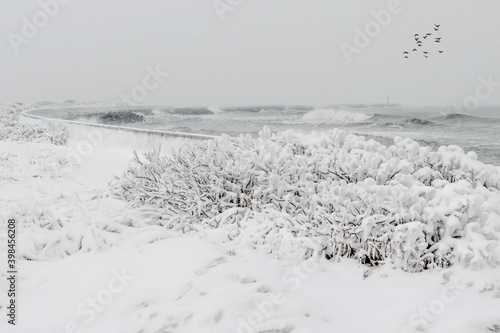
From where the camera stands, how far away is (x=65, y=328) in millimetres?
3402

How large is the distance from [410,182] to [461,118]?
30.7 meters

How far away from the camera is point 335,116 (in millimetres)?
48156

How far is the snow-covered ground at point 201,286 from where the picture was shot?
290cm

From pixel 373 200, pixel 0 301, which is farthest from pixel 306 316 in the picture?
pixel 0 301

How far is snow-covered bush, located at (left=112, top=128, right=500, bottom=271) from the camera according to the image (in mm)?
3787

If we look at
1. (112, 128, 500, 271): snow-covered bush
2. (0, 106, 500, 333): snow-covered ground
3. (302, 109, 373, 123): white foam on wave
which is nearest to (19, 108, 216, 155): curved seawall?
(112, 128, 500, 271): snow-covered bush

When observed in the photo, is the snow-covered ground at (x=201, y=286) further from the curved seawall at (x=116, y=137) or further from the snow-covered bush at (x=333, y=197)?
the curved seawall at (x=116, y=137)

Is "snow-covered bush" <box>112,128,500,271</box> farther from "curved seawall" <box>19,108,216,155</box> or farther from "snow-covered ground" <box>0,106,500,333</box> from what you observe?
"curved seawall" <box>19,108,216,155</box>

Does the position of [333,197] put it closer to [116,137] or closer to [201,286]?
[201,286]

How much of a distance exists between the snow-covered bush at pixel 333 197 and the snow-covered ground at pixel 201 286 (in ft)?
0.43

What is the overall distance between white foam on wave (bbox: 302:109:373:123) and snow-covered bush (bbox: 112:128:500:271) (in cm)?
3530

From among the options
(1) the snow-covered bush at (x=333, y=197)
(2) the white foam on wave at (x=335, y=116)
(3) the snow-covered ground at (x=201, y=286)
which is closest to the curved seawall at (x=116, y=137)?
(1) the snow-covered bush at (x=333, y=197)

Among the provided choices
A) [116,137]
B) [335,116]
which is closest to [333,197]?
[116,137]

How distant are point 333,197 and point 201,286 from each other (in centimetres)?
171
